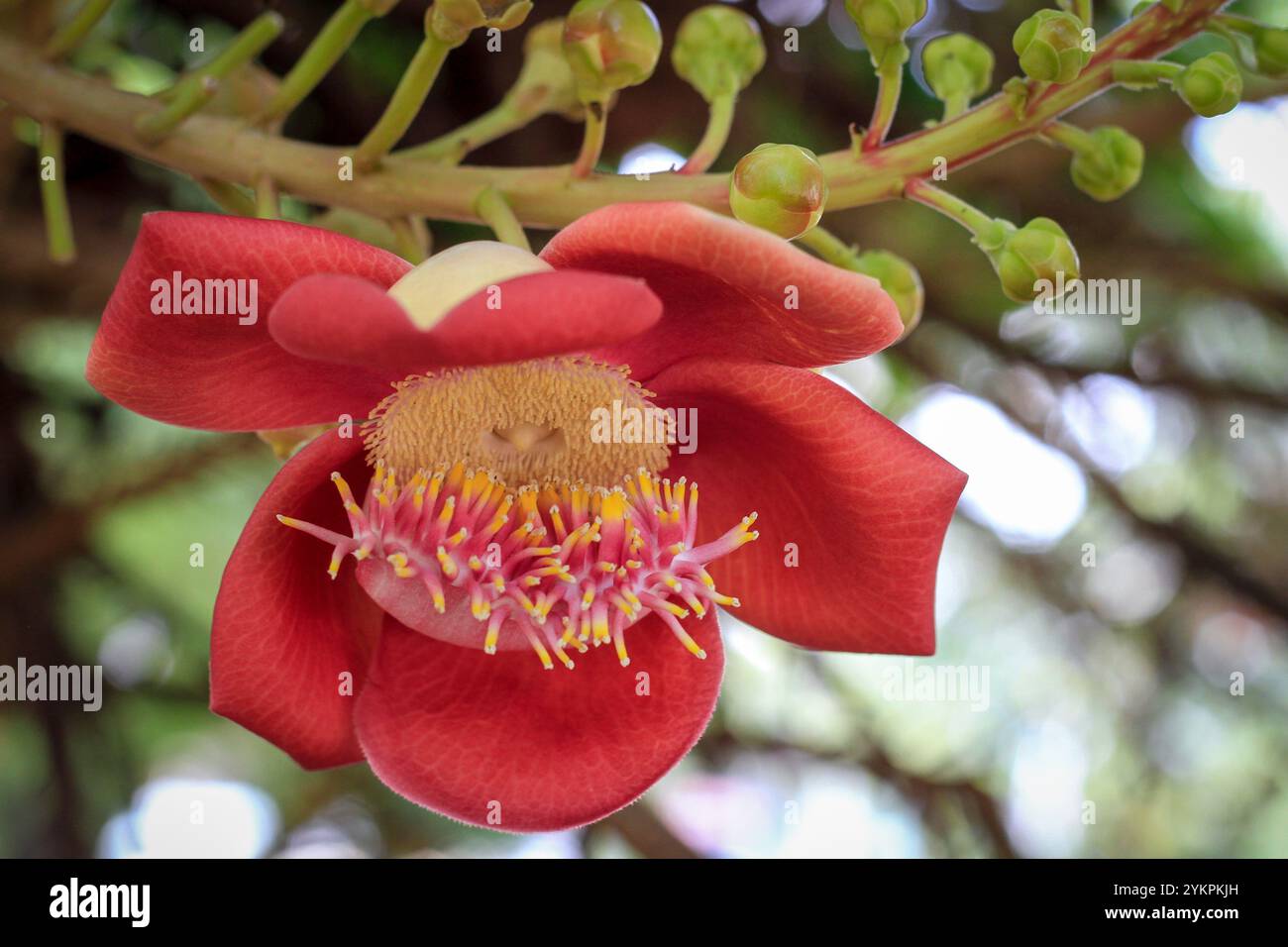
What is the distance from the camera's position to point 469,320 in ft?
1.82

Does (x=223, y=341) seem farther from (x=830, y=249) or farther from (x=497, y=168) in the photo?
(x=830, y=249)

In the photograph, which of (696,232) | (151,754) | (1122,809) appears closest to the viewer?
(696,232)

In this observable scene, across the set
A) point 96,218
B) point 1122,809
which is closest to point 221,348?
point 96,218

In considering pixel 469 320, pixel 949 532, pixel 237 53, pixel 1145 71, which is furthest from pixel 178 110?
pixel 949 532

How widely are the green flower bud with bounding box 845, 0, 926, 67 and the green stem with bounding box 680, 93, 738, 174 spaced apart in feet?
0.34

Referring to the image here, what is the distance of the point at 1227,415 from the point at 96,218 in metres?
1.47

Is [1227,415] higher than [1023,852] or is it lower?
higher

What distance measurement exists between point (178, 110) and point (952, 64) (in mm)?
492

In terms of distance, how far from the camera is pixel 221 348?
0.70 meters

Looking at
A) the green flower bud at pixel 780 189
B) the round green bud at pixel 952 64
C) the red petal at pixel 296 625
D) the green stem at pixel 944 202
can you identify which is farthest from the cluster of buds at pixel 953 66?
the red petal at pixel 296 625

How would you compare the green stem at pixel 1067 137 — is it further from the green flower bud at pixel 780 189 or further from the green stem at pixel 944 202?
the green flower bud at pixel 780 189

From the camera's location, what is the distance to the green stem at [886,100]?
733 mm

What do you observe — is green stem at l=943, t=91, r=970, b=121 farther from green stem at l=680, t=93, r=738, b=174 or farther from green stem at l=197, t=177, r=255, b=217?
green stem at l=197, t=177, r=255, b=217

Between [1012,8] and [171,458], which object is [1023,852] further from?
[171,458]
